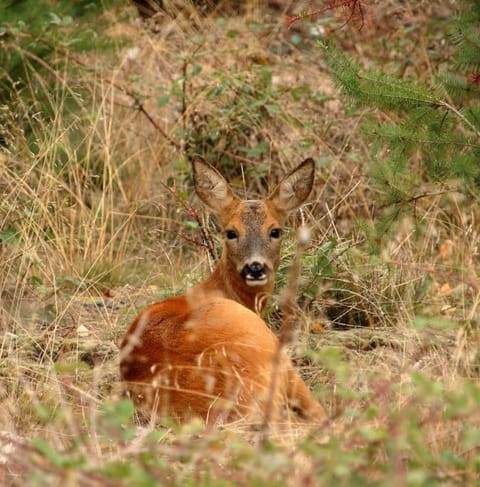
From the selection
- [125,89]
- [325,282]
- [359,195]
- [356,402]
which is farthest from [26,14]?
[356,402]

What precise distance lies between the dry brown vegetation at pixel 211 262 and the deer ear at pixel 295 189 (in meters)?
0.30

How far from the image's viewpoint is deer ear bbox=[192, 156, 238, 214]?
6.46 m

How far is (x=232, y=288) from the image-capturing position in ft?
20.4

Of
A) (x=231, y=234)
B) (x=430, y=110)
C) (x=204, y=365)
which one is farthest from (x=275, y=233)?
(x=204, y=365)

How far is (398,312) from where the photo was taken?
6.19 meters

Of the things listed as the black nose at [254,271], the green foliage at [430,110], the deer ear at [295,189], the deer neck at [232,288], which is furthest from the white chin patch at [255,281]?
the green foliage at [430,110]

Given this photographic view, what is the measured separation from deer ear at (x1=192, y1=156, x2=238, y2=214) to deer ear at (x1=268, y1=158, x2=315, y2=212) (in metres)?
0.23

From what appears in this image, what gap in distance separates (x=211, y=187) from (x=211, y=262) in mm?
589

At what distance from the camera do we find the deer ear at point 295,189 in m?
6.42

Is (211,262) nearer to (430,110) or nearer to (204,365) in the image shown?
(430,110)

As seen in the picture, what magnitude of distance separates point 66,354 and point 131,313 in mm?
791

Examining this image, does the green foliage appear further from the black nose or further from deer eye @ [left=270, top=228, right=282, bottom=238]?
the black nose

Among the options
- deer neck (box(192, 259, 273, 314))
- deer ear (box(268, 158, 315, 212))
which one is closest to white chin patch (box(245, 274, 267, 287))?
deer neck (box(192, 259, 273, 314))

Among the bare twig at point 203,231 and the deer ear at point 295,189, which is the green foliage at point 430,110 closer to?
the deer ear at point 295,189
